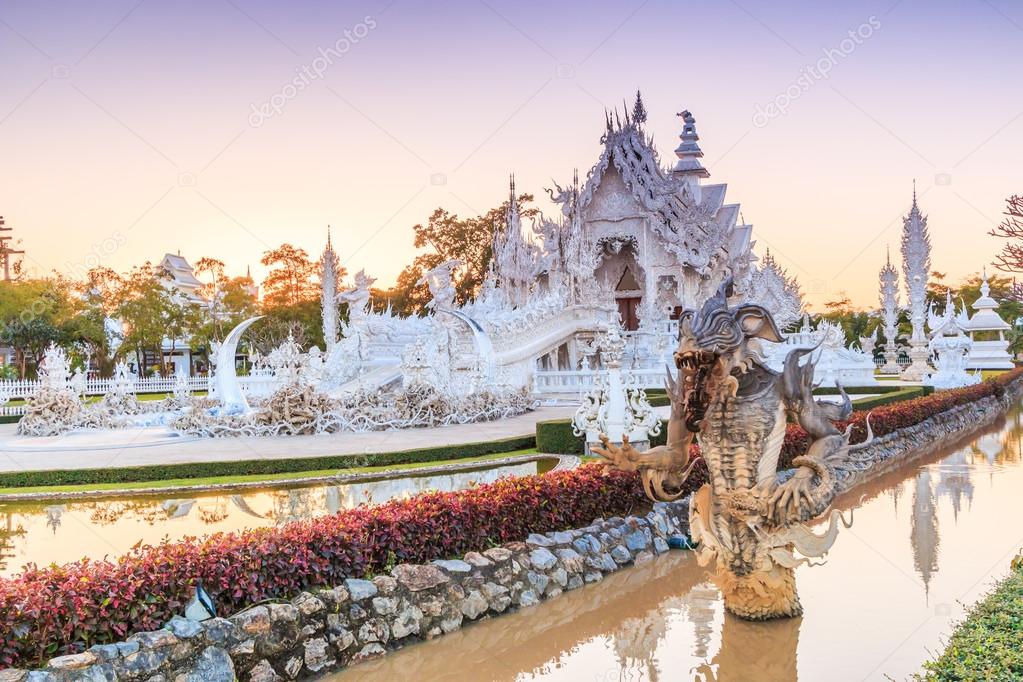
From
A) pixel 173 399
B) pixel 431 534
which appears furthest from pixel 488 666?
pixel 173 399

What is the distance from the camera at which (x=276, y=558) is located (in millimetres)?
5859

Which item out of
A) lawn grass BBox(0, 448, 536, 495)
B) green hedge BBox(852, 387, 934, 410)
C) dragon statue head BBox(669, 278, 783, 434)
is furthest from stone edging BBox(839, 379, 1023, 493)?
lawn grass BBox(0, 448, 536, 495)

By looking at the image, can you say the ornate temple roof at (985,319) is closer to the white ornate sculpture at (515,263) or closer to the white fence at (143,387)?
the white ornate sculpture at (515,263)

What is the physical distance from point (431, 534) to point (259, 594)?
1566 mm

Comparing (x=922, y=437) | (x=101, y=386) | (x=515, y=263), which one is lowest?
(x=922, y=437)

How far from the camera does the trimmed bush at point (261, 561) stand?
4871mm

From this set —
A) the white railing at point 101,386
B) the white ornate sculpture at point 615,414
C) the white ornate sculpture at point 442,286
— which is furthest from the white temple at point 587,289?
the white ornate sculpture at point 615,414

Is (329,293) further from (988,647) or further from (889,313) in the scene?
(988,647)

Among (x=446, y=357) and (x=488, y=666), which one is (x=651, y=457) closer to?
(x=488, y=666)

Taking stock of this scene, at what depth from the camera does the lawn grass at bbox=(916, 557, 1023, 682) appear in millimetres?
3949

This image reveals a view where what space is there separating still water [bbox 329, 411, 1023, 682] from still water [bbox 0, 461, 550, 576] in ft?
6.54

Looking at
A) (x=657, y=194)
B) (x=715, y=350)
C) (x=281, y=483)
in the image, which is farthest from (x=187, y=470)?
(x=657, y=194)

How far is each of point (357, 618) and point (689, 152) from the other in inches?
1628

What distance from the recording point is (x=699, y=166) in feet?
145
